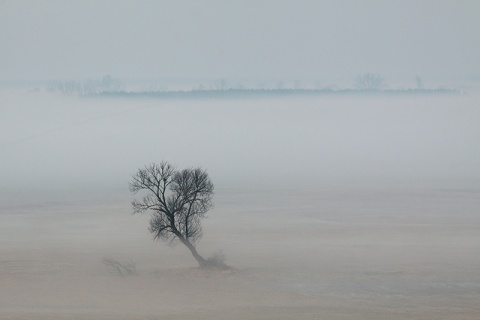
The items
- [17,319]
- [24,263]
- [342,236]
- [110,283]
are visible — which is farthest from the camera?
[342,236]

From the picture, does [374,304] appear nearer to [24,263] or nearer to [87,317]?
[87,317]

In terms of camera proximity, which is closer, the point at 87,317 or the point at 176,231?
the point at 87,317

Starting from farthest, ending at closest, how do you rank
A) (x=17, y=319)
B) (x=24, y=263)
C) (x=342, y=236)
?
1. (x=342, y=236)
2. (x=24, y=263)
3. (x=17, y=319)

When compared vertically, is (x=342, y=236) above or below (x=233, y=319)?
above

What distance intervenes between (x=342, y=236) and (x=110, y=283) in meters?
22.4

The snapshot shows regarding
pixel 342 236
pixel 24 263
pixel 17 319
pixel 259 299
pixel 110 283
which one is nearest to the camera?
pixel 17 319

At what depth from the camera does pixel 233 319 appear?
1882 inches

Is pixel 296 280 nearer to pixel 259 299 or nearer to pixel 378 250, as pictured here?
pixel 259 299

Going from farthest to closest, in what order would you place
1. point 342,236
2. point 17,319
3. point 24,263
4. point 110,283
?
point 342,236, point 24,263, point 110,283, point 17,319

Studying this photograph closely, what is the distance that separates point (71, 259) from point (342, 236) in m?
18.3

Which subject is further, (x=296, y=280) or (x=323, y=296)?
(x=296, y=280)

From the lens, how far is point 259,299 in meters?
51.2

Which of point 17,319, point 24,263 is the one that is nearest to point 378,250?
point 24,263

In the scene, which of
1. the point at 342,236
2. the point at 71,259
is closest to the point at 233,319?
the point at 71,259
